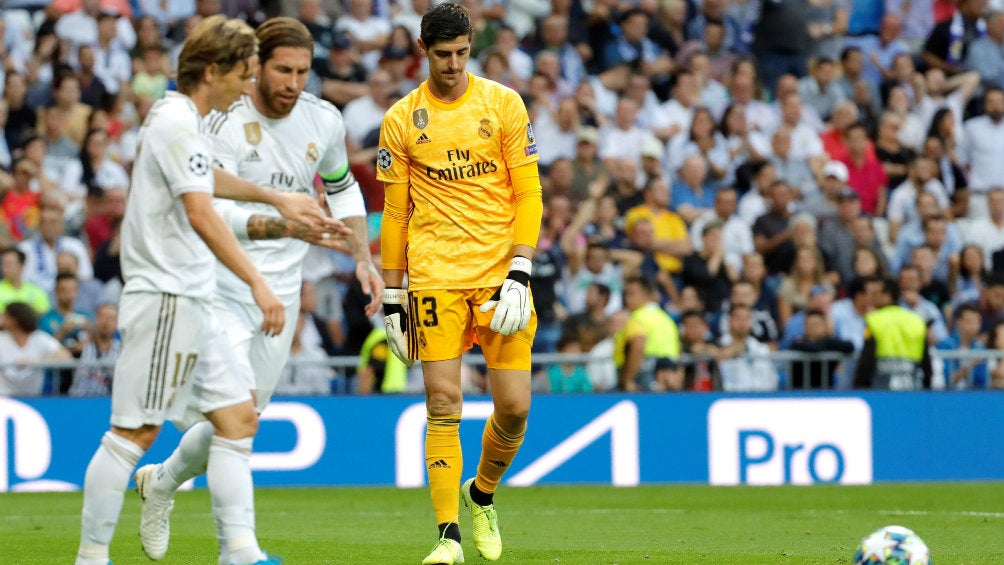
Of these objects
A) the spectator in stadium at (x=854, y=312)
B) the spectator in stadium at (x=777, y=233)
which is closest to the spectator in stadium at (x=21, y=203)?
the spectator in stadium at (x=777, y=233)

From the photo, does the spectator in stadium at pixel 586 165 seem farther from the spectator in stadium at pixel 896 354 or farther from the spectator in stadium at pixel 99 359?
the spectator in stadium at pixel 99 359

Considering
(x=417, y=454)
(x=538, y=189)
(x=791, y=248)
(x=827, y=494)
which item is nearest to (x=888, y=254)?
(x=791, y=248)

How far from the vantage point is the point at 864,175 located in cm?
1858

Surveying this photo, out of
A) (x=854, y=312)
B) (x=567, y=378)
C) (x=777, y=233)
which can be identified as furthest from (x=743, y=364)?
(x=777, y=233)

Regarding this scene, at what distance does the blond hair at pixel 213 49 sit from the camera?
6.26 m

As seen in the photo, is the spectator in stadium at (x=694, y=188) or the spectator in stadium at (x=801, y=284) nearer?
the spectator in stadium at (x=801, y=284)

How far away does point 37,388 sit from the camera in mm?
14305

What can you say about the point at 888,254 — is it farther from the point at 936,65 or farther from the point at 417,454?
the point at 417,454

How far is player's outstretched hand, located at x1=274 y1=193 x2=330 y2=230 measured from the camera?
6.72 meters

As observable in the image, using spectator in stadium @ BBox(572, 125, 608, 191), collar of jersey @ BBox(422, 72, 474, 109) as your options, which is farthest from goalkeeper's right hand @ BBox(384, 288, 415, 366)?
spectator in stadium @ BBox(572, 125, 608, 191)

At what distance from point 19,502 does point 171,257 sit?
723cm

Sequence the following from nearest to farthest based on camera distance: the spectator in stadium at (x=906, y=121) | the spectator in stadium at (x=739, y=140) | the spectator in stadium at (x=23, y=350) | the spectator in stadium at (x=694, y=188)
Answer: the spectator in stadium at (x=23, y=350), the spectator in stadium at (x=694, y=188), the spectator in stadium at (x=739, y=140), the spectator in stadium at (x=906, y=121)

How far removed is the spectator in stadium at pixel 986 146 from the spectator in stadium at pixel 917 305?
8.81ft

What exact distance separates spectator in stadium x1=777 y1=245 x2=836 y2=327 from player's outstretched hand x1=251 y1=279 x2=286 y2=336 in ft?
35.8
